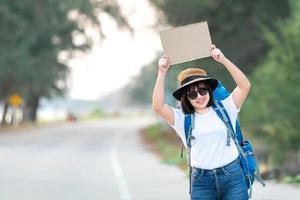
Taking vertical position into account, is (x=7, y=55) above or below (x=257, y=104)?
above

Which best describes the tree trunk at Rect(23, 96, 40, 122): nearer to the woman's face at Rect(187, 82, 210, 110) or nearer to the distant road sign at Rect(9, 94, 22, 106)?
the distant road sign at Rect(9, 94, 22, 106)

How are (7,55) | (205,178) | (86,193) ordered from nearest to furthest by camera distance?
1. (205,178)
2. (86,193)
3. (7,55)

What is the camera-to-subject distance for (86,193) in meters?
14.9

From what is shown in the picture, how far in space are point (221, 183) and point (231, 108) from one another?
563 mm

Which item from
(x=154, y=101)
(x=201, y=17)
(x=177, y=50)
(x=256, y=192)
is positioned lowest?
(x=154, y=101)

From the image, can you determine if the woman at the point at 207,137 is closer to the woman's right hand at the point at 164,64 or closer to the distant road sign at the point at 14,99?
the woman's right hand at the point at 164,64

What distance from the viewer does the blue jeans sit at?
557cm

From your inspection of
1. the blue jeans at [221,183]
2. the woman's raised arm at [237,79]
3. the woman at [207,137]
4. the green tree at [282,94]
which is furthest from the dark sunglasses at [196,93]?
the green tree at [282,94]

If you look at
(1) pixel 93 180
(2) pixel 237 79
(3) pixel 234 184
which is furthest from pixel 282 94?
(3) pixel 234 184

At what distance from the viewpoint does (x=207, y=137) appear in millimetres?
→ 5617

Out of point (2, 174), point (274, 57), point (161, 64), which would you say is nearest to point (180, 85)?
point (161, 64)

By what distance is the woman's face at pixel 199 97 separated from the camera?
5.73 metres

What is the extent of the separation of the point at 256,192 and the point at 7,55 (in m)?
28.2

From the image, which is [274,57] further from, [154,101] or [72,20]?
[154,101]
